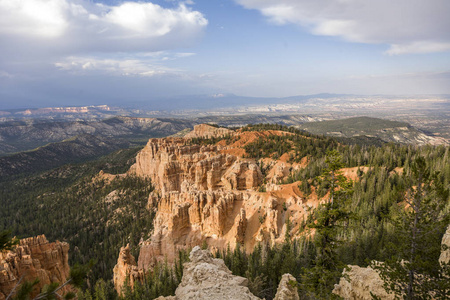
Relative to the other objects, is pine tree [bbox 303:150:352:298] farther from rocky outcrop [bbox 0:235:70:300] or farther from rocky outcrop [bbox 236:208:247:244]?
rocky outcrop [bbox 236:208:247:244]

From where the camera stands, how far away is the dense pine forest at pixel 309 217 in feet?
47.0

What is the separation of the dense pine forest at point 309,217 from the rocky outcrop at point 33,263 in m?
A: 4.85

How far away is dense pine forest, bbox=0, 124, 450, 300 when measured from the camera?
1433 cm

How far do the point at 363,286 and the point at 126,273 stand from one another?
33.1m

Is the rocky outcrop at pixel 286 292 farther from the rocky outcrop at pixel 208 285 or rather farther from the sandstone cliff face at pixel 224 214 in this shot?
the sandstone cliff face at pixel 224 214

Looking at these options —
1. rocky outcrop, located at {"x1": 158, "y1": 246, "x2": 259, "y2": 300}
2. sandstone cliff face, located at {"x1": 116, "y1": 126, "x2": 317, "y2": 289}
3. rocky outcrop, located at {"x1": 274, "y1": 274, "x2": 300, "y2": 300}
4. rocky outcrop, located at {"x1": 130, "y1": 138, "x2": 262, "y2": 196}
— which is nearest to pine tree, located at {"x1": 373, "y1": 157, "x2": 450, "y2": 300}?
rocky outcrop, located at {"x1": 274, "y1": 274, "x2": 300, "y2": 300}

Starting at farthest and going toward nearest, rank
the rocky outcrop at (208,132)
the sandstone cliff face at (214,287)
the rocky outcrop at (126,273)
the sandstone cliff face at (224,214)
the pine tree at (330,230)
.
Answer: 1. the rocky outcrop at (208,132)
2. the sandstone cliff face at (224,214)
3. the rocky outcrop at (126,273)
4. the sandstone cliff face at (214,287)
5. the pine tree at (330,230)

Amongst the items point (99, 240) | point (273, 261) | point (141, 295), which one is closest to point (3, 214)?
point (99, 240)

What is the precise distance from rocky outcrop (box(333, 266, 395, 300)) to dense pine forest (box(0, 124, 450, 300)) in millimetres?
1933

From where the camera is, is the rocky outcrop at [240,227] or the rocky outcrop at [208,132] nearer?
the rocky outcrop at [240,227]

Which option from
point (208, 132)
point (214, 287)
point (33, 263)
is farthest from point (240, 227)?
point (208, 132)

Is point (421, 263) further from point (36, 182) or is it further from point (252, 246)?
point (36, 182)

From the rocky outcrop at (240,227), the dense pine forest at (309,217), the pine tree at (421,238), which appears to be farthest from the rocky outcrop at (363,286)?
the rocky outcrop at (240,227)

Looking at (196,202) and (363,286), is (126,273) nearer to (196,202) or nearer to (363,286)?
(196,202)
